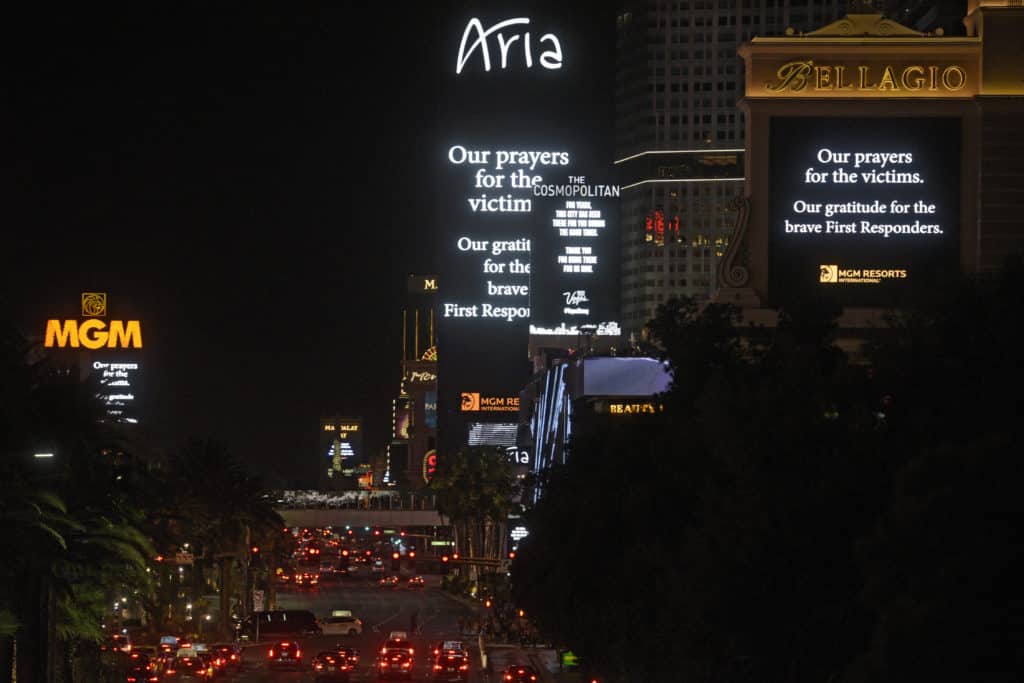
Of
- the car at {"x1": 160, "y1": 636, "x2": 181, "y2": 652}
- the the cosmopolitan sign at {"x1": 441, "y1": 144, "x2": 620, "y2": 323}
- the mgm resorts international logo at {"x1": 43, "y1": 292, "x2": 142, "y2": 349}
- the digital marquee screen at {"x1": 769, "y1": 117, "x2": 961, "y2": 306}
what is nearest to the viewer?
the digital marquee screen at {"x1": 769, "y1": 117, "x2": 961, "y2": 306}

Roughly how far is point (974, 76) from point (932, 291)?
34.7 meters

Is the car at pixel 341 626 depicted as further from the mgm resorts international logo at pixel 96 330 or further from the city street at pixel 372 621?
the mgm resorts international logo at pixel 96 330

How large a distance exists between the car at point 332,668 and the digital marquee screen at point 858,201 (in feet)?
66.1

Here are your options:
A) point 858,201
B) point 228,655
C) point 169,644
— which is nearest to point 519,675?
point 858,201

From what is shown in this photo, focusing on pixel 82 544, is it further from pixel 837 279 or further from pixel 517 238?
pixel 517 238

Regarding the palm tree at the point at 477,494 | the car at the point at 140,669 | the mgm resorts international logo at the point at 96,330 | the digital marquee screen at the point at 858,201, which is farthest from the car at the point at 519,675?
the mgm resorts international logo at the point at 96,330

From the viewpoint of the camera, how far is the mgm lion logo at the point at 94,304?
165 metres

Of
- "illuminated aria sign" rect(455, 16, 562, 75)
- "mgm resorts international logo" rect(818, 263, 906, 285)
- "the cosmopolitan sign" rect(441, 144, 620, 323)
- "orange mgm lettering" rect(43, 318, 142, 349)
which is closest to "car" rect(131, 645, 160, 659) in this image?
"mgm resorts international logo" rect(818, 263, 906, 285)

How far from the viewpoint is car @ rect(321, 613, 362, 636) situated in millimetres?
98500

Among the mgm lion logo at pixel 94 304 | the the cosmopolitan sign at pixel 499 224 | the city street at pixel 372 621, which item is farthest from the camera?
the the cosmopolitan sign at pixel 499 224

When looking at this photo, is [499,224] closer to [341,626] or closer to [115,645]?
[341,626]

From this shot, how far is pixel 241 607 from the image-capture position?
433 ft

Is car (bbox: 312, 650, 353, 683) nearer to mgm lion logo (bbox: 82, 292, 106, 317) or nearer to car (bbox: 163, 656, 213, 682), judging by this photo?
car (bbox: 163, 656, 213, 682)

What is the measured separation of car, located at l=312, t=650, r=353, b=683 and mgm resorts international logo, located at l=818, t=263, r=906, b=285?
2169 cm
